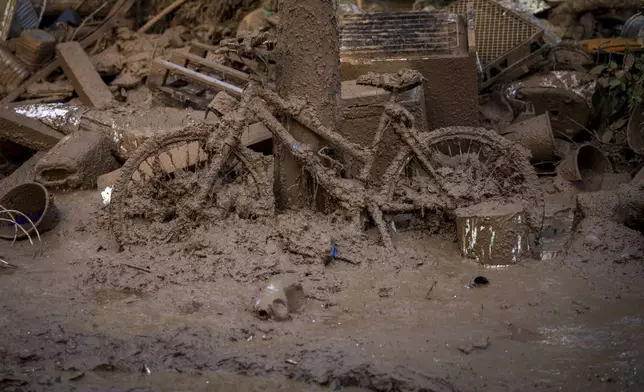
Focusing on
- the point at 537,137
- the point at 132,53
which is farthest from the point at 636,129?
the point at 132,53

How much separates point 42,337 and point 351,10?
593 cm

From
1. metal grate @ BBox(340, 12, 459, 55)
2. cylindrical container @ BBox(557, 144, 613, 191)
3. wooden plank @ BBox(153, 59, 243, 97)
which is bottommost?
cylindrical container @ BBox(557, 144, 613, 191)

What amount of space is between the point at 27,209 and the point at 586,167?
17.8ft

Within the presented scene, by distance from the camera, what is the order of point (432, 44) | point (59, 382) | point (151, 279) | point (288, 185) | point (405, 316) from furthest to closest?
point (432, 44)
point (288, 185)
point (151, 279)
point (405, 316)
point (59, 382)

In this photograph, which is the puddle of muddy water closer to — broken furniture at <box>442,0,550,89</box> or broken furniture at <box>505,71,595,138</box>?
broken furniture at <box>505,71,595,138</box>

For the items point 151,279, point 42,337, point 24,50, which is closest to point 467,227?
point 151,279

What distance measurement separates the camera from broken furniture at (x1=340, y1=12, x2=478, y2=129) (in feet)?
25.1

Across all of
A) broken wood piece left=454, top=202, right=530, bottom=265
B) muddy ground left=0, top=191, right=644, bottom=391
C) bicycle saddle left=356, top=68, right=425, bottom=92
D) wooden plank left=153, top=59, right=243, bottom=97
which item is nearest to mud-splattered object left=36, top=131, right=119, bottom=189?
muddy ground left=0, top=191, right=644, bottom=391

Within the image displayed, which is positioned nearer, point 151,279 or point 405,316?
point 405,316

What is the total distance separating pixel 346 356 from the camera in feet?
15.1

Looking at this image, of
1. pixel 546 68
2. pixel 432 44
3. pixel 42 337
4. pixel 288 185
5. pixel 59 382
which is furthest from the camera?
pixel 546 68

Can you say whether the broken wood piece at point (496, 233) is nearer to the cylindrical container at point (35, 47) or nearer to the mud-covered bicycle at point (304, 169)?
the mud-covered bicycle at point (304, 169)

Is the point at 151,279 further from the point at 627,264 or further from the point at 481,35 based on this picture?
the point at 481,35

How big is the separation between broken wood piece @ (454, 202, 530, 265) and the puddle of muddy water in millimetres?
2142
